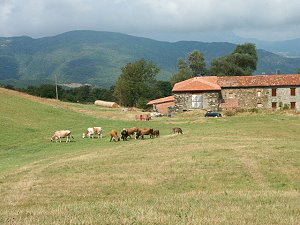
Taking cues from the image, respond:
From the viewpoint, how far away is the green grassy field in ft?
35.7

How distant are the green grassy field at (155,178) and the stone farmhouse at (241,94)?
24.2m

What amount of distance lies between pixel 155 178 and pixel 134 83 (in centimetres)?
8604

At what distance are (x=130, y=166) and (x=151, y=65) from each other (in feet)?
284

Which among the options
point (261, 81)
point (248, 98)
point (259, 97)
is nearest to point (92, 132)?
point (248, 98)

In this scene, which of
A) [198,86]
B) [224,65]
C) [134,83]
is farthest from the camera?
[224,65]

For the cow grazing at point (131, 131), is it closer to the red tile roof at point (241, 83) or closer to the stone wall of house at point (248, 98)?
the red tile roof at point (241, 83)

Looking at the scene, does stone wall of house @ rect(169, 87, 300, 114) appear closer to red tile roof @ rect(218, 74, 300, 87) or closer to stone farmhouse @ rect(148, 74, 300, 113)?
stone farmhouse @ rect(148, 74, 300, 113)

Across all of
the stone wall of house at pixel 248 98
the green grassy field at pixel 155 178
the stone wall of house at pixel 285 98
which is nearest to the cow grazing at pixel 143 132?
the green grassy field at pixel 155 178

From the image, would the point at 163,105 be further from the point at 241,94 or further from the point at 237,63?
the point at 237,63

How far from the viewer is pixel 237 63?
365ft

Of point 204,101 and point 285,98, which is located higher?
point 285,98

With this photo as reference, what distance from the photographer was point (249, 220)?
9828 millimetres

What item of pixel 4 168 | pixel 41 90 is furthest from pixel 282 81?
A: pixel 41 90

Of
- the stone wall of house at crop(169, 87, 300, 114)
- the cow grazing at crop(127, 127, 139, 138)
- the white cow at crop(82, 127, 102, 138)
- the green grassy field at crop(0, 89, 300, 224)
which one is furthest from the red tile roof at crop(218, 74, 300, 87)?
the cow grazing at crop(127, 127, 139, 138)
